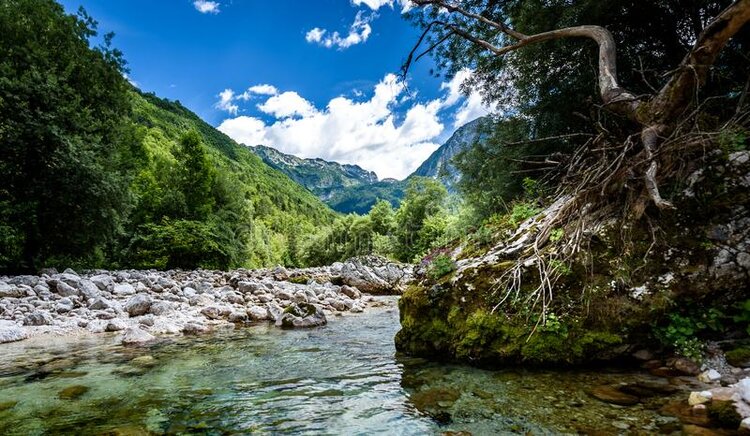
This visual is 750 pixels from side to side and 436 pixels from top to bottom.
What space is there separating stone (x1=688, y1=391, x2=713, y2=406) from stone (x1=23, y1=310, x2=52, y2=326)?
33.7 ft

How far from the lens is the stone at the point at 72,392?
3.72m

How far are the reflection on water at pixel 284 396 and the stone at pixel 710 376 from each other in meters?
0.54

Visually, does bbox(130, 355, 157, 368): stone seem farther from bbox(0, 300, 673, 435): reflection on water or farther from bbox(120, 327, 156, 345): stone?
bbox(120, 327, 156, 345): stone

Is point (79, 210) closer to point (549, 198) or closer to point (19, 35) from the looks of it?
point (19, 35)

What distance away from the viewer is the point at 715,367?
328 centimetres

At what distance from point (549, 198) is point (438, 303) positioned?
2970mm

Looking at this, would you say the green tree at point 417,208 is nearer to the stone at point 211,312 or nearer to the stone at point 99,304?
the stone at point 211,312

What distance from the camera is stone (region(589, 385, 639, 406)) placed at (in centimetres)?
305

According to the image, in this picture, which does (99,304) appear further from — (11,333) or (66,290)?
(11,333)

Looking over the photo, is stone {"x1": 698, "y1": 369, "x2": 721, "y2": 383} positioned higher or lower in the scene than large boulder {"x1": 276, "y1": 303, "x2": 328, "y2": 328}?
higher

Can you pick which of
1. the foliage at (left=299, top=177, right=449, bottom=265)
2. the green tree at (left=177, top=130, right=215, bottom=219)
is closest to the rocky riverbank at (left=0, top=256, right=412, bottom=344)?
the green tree at (left=177, top=130, right=215, bottom=219)

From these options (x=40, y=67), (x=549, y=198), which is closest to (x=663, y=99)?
(x=549, y=198)

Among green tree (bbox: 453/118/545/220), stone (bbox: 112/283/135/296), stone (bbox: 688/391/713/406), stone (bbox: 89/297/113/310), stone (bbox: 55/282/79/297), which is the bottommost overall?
stone (bbox: 688/391/713/406)

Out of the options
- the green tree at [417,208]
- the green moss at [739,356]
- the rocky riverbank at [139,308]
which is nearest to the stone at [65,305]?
the rocky riverbank at [139,308]
